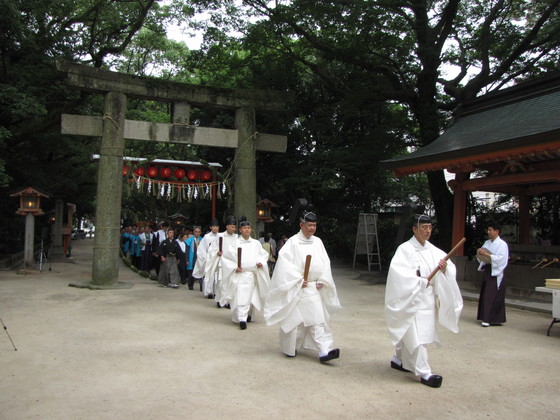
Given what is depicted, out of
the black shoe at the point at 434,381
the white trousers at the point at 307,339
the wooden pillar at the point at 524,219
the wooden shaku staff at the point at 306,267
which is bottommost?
the black shoe at the point at 434,381

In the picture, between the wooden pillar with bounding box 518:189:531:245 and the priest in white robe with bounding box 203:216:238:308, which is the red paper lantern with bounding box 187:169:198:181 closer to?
the priest in white robe with bounding box 203:216:238:308

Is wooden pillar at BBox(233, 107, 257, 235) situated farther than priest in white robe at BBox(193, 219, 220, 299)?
Yes

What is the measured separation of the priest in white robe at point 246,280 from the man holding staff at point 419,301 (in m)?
3.12

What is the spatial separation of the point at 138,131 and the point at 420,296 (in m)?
9.59

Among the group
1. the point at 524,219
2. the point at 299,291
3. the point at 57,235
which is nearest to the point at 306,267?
the point at 299,291

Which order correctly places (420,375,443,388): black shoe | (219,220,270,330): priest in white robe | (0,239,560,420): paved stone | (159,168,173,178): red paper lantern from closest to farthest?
(0,239,560,420): paved stone, (420,375,443,388): black shoe, (219,220,270,330): priest in white robe, (159,168,173,178): red paper lantern

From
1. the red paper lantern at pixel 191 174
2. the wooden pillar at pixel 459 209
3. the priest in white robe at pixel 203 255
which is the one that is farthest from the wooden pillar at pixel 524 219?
the red paper lantern at pixel 191 174

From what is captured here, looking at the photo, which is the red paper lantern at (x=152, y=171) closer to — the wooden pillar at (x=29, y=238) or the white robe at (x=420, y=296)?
the wooden pillar at (x=29, y=238)

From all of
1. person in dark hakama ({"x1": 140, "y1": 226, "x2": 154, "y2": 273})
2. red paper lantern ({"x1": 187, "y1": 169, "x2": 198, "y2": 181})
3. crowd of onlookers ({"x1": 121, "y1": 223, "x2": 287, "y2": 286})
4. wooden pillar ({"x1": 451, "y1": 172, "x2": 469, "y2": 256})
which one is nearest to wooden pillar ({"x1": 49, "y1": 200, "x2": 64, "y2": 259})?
crowd of onlookers ({"x1": 121, "y1": 223, "x2": 287, "y2": 286})

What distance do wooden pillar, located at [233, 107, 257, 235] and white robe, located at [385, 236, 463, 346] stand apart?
25.7 feet

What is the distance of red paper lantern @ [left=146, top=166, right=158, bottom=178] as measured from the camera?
1470cm

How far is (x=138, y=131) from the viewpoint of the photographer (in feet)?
41.5

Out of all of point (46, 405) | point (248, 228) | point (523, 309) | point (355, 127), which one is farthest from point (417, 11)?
point (46, 405)

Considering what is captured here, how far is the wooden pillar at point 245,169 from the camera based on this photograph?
516 inches
